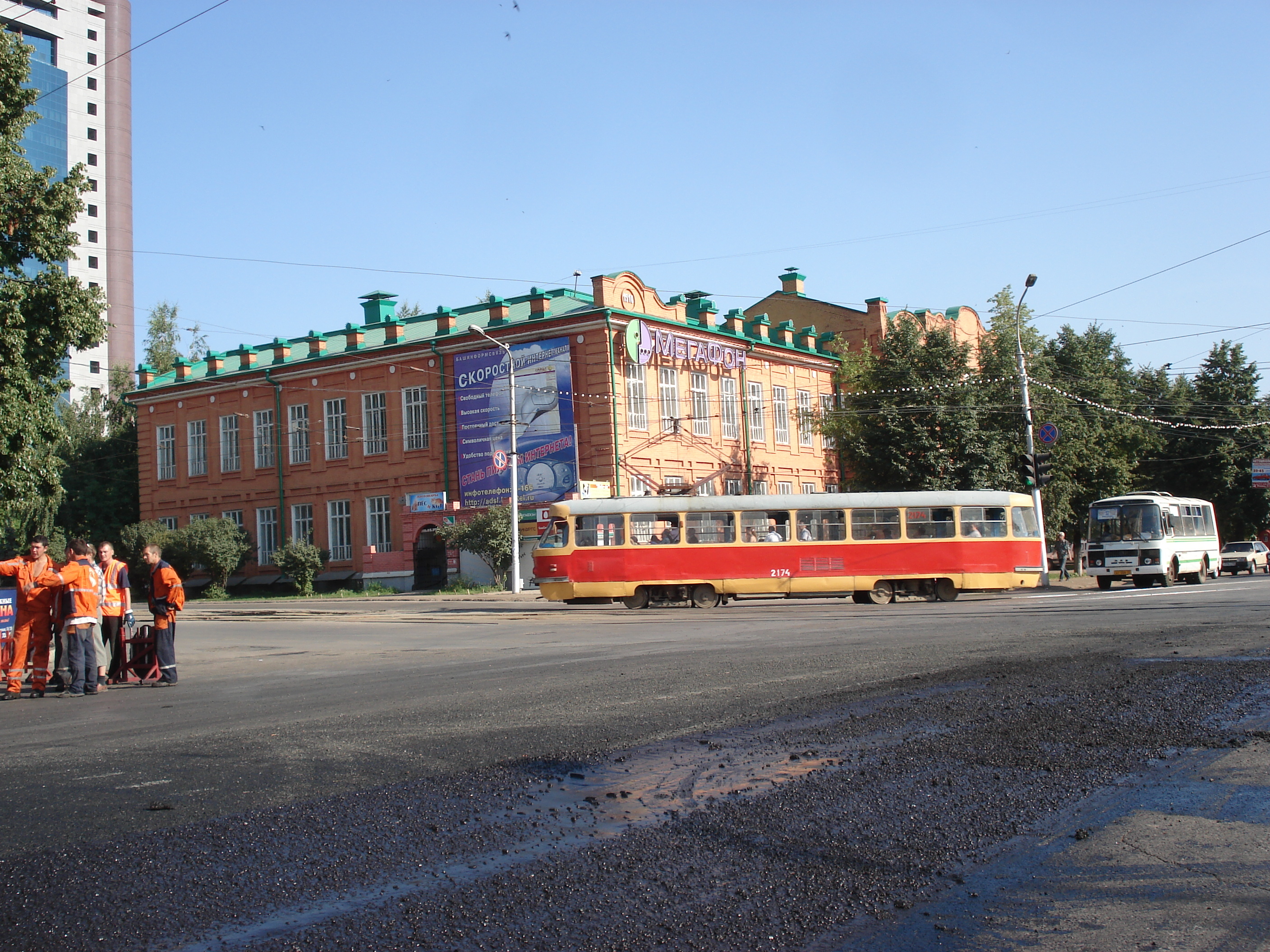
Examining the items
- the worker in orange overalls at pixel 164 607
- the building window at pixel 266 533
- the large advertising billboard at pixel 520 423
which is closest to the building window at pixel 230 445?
the building window at pixel 266 533

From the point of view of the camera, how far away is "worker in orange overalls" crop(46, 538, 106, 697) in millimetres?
12219

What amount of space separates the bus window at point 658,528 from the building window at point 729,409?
1830 cm

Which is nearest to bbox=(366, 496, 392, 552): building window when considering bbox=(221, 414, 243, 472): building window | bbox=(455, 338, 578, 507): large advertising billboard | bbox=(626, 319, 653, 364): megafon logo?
bbox=(455, 338, 578, 507): large advertising billboard

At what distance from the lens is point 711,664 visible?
40.4 feet

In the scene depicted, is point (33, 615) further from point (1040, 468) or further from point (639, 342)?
point (639, 342)

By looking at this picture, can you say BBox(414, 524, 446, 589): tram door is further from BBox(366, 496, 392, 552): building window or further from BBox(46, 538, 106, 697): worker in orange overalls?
BBox(46, 538, 106, 697): worker in orange overalls

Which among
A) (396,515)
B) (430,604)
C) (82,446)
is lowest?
(430,604)

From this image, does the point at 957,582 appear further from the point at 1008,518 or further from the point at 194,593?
the point at 194,593

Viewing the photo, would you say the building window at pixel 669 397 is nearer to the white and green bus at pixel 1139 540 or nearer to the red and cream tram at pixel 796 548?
the red and cream tram at pixel 796 548

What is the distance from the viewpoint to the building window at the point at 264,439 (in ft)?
165

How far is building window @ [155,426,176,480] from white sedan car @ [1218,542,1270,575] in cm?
4955

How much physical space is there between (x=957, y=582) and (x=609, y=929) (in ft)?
84.7

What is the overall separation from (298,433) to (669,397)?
18.0 m

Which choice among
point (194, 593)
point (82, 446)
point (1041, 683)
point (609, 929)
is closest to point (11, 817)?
point (609, 929)
